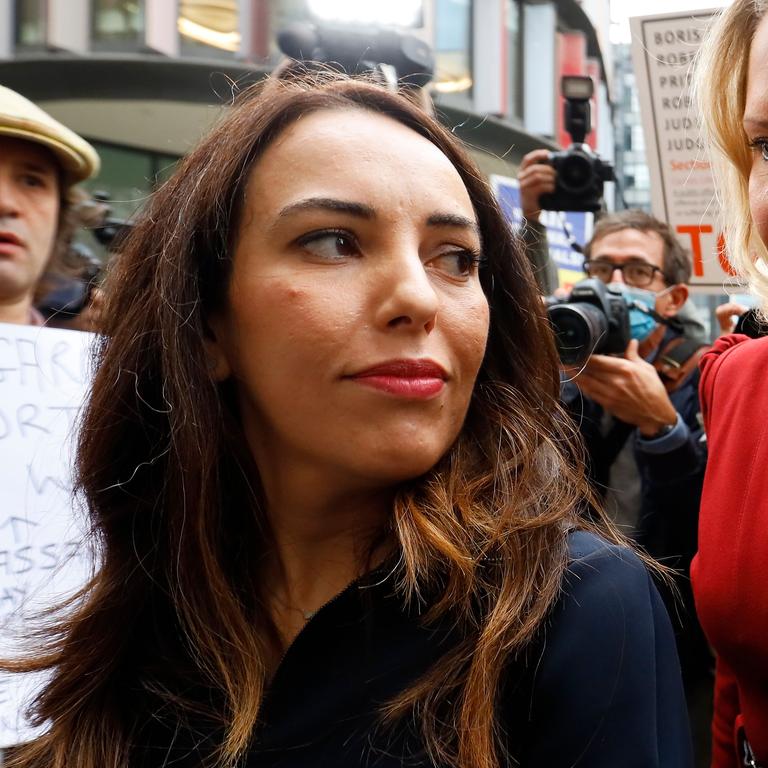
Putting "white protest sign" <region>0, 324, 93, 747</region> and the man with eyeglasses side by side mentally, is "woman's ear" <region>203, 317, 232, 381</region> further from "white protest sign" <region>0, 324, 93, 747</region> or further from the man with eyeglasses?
the man with eyeglasses

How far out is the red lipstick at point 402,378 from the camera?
1.24 meters

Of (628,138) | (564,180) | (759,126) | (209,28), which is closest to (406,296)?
(759,126)

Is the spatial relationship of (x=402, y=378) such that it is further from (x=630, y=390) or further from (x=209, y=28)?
(x=209, y=28)

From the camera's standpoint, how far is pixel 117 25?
966 cm

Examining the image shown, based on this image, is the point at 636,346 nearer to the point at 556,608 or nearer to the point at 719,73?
the point at 719,73

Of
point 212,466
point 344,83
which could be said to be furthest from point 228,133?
point 212,466

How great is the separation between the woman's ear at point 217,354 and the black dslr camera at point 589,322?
3.26 ft

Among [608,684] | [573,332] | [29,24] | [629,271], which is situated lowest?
[608,684]

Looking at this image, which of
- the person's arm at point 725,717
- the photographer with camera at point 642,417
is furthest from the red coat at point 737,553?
the photographer with camera at point 642,417

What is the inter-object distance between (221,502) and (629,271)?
6.74ft

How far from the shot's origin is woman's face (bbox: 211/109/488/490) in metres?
1.24

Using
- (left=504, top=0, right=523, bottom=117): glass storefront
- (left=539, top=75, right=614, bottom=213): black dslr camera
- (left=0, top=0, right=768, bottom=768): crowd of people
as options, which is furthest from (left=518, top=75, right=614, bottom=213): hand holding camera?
(left=504, top=0, right=523, bottom=117): glass storefront

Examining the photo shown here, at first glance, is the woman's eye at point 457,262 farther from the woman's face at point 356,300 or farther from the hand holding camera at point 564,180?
the hand holding camera at point 564,180

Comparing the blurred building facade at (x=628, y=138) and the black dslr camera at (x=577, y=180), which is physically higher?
the blurred building facade at (x=628, y=138)
